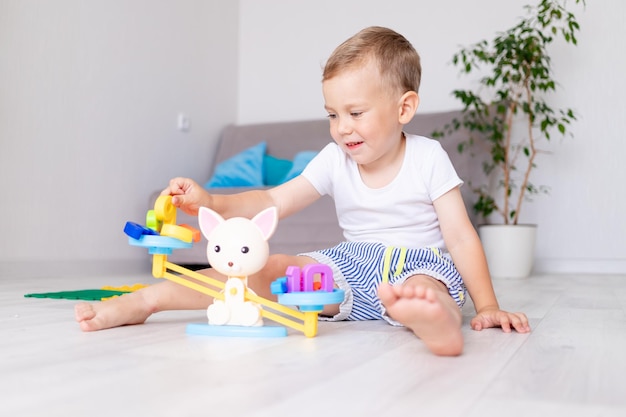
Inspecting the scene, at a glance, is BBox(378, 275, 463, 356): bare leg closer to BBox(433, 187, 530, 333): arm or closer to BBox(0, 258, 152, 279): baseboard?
BBox(433, 187, 530, 333): arm

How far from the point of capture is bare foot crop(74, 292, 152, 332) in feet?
3.87

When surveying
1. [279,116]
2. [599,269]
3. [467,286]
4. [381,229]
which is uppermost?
[279,116]

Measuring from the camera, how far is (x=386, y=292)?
0.95 meters

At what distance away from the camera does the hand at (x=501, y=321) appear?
122 cm

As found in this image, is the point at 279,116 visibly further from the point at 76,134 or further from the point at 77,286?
the point at 77,286

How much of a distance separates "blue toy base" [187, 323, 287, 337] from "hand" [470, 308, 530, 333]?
37 cm

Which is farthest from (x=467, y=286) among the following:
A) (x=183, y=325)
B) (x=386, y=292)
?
(x=183, y=325)

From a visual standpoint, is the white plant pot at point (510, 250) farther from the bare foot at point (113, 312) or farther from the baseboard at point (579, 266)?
the bare foot at point (113, 312)

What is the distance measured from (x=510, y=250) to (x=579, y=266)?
61 centimetres

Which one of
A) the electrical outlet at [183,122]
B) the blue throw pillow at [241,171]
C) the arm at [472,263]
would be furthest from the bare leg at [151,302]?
the electrical outlet at [183,122]

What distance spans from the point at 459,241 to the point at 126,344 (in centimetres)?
68

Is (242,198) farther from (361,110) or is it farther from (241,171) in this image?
(241,171)

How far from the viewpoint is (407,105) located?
4.66 ft

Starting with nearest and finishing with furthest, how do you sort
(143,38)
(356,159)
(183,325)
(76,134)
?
(183,325), (356,159), (76,134), (143,38)
